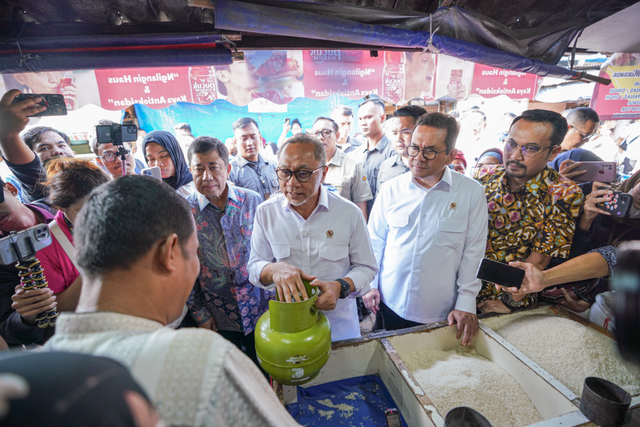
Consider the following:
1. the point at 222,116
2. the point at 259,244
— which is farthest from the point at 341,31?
the point at 222,116

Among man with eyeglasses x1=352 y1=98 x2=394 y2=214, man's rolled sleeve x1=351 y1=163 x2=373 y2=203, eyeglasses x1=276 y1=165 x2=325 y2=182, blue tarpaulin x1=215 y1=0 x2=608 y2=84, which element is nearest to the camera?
eyeglasses x1=276 y1=165 x2=325 y2=182

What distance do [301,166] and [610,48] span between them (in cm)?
434

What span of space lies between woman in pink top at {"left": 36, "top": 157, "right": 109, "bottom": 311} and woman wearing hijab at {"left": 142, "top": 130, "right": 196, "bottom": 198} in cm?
77

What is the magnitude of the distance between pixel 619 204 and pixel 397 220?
1344mm

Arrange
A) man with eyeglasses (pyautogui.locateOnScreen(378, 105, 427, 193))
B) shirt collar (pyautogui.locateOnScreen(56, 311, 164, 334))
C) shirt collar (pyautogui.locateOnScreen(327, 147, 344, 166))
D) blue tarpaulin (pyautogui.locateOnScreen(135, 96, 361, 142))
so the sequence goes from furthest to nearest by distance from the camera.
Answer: blue tarpaulin (pyautogui.locateOnScreen(135, 96, 361, 142)) → shirt collar (pyautogui.locateOnScreen(327, 147, 344, 166)) → man with eyeglasses (pyautogui.locateOnScreen(378, 105, 427, 193)) → shirt collar (pyautogui.locateOnScreen(56, 311, 164, 334))

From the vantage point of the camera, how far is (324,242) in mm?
1902

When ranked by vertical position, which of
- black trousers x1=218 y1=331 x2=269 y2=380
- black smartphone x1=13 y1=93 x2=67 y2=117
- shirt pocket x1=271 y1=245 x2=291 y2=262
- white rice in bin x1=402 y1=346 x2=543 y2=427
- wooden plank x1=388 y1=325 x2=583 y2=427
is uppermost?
black smartphone x1=13 y1=93 x2=67 y2=117

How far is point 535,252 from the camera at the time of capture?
1.99m

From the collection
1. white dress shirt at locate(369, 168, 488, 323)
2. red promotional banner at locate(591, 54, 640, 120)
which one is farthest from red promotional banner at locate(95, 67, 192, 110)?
red promotional banner at locate(591, 54, 640, 120)

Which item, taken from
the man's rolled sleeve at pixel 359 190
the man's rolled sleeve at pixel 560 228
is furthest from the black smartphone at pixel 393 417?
the man's rolled sleeve at pixel 359 190

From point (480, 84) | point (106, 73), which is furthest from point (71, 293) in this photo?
point (480, 84)

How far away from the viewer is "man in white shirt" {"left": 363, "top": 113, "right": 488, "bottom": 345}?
1966 mm

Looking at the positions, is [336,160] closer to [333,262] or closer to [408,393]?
[333,262]

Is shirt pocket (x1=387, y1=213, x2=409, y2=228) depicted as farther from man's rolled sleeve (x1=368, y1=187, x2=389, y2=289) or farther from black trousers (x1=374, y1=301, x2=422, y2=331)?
black trousers (x1=374, y1=301, x2=422, y2=331)
